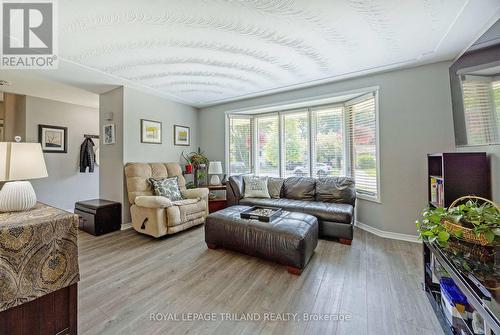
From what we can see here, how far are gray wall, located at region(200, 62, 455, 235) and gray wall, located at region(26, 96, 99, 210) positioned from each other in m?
5.89

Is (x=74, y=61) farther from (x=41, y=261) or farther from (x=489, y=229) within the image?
(x=489, y=229)

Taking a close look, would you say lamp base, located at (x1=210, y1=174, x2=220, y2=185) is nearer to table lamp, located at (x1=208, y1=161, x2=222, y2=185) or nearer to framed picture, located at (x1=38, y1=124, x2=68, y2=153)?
table lamp, located at (x1=208, y1=161, x2=222, y2=185)

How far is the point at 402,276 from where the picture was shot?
1.97 metres

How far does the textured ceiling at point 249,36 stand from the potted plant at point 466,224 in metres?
1.74

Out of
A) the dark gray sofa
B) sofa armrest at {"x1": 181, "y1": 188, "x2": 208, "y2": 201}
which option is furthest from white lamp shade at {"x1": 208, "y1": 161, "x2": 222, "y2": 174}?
sofa armrest at {"x1": 181, "y1": 188, "x2": 208, "y2": 201}

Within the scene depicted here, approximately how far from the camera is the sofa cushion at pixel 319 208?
2.74 meters

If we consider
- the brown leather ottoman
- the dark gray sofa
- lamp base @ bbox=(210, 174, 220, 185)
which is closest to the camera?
the brown leather ottoman

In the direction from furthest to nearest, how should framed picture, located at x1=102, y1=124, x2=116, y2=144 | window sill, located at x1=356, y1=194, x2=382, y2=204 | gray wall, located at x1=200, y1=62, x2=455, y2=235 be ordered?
framed picture, located at x1=102, y1=124, x2=116, y2=144
window sill, located at x1=356, y1=194, x2=382, y2=204
gray wall, located at x1=200, y1=62, x2=455, y2=235

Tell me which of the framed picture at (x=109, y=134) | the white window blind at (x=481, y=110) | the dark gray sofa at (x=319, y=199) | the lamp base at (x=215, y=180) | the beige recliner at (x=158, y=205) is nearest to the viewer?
the white window blind at (x=481, y=110)

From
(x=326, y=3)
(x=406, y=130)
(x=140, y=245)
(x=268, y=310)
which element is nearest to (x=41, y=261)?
(x=268, y=310)

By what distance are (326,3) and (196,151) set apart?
3994 millimetres

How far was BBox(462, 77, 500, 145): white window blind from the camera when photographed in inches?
64.6

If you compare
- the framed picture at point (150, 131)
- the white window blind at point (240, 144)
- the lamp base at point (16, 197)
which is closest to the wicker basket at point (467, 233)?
the lamp base at point (16, 197)

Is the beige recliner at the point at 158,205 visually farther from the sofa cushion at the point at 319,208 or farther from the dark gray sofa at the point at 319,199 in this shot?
the sofa cushion at the point at 319,208
